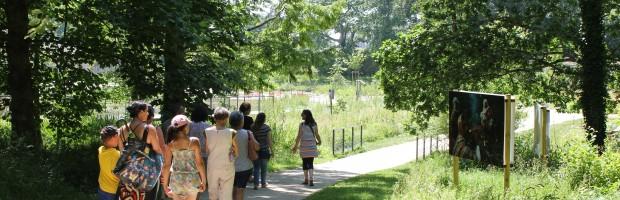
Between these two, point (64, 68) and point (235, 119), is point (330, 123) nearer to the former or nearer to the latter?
point (64, 68)

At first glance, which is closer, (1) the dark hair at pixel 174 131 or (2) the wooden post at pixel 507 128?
(1) the dark hair at pixel 174 131

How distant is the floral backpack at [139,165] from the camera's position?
8078mm

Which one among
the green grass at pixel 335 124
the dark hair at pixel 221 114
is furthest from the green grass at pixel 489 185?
the green grass at pixel 335 124

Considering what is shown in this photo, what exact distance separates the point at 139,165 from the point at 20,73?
6484 mm

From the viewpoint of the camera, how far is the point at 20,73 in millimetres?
13562

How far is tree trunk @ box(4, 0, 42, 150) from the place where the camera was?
1326 cm

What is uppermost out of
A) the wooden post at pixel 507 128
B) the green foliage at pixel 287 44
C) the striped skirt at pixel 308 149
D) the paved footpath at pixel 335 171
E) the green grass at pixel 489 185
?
the green foliage at pixel 287 44

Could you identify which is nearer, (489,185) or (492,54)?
(489,185)

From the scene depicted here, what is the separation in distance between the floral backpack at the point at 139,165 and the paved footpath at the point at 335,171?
4526 millimetres

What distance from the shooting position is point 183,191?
28.2ft

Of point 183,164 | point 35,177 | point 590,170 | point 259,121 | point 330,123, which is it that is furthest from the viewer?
point 330,123

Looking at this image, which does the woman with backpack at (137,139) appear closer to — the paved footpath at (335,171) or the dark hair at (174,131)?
the dark hair at (174,131)

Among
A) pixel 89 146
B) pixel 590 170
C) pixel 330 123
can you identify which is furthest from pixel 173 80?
pixel 330 123

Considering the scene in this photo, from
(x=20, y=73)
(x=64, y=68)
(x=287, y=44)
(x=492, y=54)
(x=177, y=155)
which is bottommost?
(x=177, y=155)
